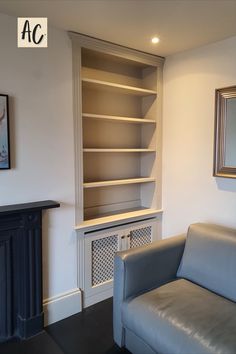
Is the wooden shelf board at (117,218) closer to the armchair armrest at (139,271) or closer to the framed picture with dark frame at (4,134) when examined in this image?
the armchair armrest at (139,271)

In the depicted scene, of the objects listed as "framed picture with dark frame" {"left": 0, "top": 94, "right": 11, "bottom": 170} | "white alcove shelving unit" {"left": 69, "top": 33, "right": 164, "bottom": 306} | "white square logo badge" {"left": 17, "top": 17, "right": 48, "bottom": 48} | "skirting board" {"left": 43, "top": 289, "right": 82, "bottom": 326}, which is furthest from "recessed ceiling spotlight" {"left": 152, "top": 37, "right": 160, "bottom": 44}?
"skirting board" {"left": 43, "top": 289, "right": 82, "bottom": 326}

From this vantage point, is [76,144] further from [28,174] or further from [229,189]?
[229,189]

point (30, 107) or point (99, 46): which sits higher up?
point (99, 46)

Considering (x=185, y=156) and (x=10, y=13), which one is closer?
(x=10, y=13)

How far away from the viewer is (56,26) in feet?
6.87

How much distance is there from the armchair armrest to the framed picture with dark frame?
105 centimetres

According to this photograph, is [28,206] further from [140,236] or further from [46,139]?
[140,236]

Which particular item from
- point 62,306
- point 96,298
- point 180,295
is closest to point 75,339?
point 62,306

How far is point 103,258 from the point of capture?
102 inches

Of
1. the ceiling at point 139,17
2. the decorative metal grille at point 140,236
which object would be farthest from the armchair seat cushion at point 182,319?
the ceiling at point 139,17

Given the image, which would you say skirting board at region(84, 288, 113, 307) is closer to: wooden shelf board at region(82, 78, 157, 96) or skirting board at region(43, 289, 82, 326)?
skirting board at region(43, 289, 82, 326)

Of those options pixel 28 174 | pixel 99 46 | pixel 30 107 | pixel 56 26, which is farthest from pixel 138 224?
pixel 56 26

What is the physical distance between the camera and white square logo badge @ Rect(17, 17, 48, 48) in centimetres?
155

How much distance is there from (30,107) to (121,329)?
5.73ft
